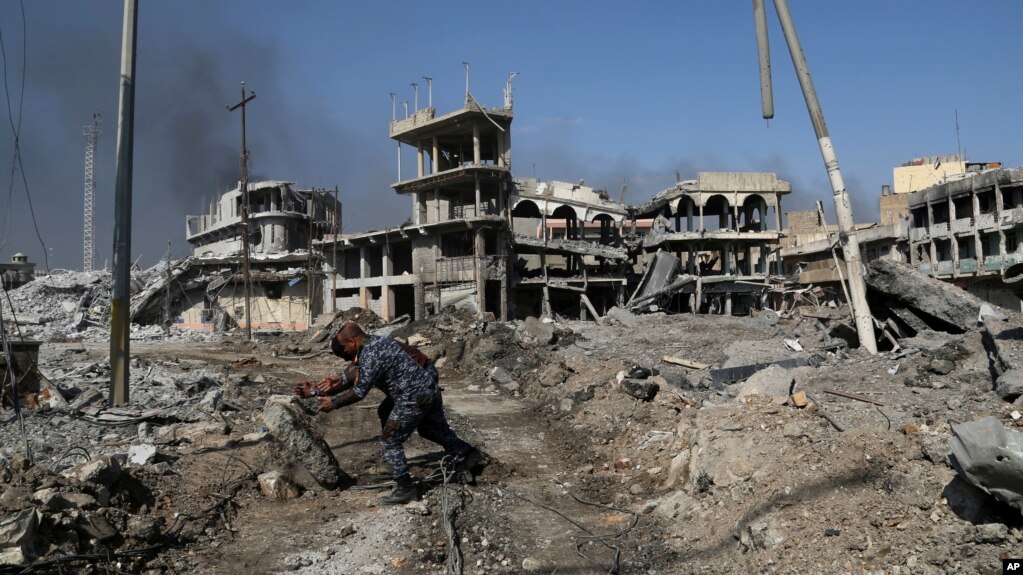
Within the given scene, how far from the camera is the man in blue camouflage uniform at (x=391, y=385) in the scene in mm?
6016

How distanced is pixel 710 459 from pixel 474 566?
7.70ft

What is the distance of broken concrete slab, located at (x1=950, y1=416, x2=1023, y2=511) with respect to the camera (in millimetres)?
3412

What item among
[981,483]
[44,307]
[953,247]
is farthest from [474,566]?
[44,307]

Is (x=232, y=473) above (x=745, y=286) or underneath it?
underneath

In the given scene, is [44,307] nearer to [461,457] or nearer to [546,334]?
[546,334]

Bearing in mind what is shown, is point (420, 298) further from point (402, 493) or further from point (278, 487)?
point (402, 493)

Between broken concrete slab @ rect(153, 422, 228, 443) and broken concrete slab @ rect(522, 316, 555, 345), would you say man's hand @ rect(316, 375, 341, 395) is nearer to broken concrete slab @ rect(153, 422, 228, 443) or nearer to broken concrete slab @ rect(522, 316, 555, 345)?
broken concrete slab @ rect(153, 422, 228, 443)

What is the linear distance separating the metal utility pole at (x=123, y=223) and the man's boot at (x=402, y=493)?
15.6 feet

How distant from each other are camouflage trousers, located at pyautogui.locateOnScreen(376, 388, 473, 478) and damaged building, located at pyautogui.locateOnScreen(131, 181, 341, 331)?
1388 inches

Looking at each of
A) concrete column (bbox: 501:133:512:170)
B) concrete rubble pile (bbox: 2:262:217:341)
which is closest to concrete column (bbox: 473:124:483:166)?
concrete column (bbox: 501:133:512:170)

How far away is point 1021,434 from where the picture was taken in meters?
3.44

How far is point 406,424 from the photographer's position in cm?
615

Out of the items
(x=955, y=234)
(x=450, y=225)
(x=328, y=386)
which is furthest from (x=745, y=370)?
(x=955, y=234)

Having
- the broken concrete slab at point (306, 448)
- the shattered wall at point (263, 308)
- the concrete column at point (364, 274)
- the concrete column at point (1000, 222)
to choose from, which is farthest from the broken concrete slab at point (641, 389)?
the concrete column at point (1000, 222)
